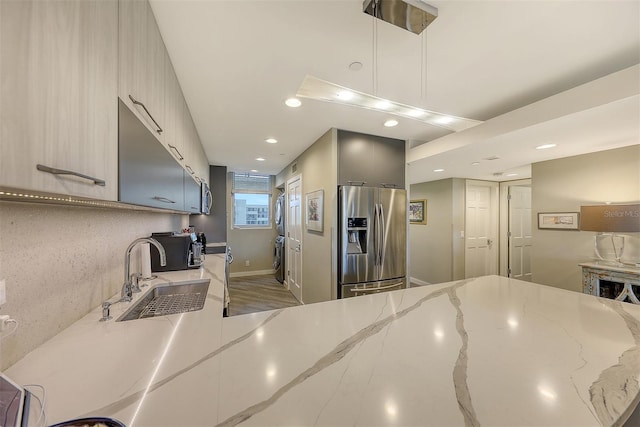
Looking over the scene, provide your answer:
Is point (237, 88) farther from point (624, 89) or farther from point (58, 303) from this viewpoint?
point (624, 89)

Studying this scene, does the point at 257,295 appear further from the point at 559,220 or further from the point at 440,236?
the point at 559,220

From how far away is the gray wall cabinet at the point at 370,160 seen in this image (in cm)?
290

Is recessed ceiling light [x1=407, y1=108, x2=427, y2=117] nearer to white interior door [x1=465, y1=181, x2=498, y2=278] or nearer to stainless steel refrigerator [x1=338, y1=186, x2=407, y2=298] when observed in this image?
stainless steel refrigerator [x1=338, y1=186, x2=407, y2=298]

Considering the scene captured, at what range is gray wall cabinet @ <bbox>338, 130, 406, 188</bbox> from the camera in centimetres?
290

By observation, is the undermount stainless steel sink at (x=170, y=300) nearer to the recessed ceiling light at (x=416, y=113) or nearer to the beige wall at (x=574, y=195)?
the recessed ceiling light at (x=416, y=113)

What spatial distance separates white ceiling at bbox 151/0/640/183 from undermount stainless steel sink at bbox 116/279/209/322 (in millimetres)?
1573

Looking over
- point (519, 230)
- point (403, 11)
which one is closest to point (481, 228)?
point (519, 230)

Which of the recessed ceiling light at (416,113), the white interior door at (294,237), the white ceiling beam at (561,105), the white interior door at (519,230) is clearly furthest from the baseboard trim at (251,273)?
the white interior door at (519,230)

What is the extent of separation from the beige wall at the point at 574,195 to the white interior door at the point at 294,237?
11.8 ft

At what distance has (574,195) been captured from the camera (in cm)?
312

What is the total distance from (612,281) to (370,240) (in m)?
2.65

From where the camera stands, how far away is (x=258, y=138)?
10.5 ft

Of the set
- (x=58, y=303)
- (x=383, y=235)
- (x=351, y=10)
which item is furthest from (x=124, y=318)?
(x=383, y=235)

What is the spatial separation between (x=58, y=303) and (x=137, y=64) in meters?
1.03
